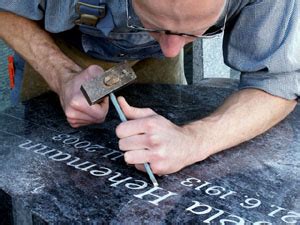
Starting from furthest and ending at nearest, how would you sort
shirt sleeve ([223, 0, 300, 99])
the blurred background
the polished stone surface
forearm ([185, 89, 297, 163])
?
the blurred background
shirt sleeve ([223, 0, 300, 99])
forearm ([185, 89, 297, 163])
the polished stone surface

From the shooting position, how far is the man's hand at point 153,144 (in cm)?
138

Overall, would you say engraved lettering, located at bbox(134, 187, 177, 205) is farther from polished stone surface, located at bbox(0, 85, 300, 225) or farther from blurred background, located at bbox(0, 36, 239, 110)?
blurred background, located at bbox(0, 36, 239, 110)

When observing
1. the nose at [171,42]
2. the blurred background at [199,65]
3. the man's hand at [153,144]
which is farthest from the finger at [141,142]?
the blurred background at [199,65]

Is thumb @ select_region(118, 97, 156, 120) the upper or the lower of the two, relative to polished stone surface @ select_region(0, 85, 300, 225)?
upper

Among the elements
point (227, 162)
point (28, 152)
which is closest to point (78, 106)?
point (28, 152)

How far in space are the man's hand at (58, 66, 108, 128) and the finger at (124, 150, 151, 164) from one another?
22 cm

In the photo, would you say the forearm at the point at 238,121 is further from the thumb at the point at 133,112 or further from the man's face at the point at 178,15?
the man's face at the point at 178,15

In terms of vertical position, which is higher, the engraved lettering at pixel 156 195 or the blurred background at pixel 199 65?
the engraved lettering at pixel 156 195

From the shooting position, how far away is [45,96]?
6.30 ft

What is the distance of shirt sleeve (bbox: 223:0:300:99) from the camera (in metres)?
1.65

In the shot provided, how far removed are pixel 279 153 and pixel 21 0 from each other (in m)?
0.84

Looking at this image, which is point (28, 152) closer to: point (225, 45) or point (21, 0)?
point (21, 0)

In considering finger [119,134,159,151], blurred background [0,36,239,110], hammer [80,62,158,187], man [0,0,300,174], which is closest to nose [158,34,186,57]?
man [0,0,300,174]

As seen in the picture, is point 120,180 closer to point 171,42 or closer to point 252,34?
point 171,42
